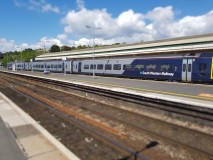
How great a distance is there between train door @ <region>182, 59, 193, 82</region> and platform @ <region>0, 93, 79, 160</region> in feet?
67.6

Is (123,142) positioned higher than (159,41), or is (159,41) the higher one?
(159,41)

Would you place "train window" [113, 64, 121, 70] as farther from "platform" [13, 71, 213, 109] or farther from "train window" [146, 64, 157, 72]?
"platform" [13, 71, 213, 109]


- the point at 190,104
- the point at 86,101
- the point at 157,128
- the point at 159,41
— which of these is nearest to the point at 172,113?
the point at 190,104

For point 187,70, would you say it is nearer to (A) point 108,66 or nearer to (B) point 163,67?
(B) point 163,67

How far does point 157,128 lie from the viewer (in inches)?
510

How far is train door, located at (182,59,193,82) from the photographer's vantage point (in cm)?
2828

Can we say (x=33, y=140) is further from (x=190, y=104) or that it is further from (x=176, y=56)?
(x=176, y=56)

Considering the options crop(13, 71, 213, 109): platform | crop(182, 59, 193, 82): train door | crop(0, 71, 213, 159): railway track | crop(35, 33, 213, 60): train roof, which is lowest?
crop(0, 71, 213, 159): railway track

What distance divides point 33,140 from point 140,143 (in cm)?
453

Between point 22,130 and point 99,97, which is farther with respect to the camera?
point 99,97

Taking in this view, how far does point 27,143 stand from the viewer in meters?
9.75

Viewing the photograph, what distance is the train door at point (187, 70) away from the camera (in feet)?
92.8

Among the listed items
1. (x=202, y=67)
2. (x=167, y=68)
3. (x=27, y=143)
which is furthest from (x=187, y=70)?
(x=27, y=143)

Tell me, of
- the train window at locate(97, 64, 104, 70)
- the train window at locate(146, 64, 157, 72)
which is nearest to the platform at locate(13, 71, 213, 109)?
the train window at locate(146, 64, 157, 72)
